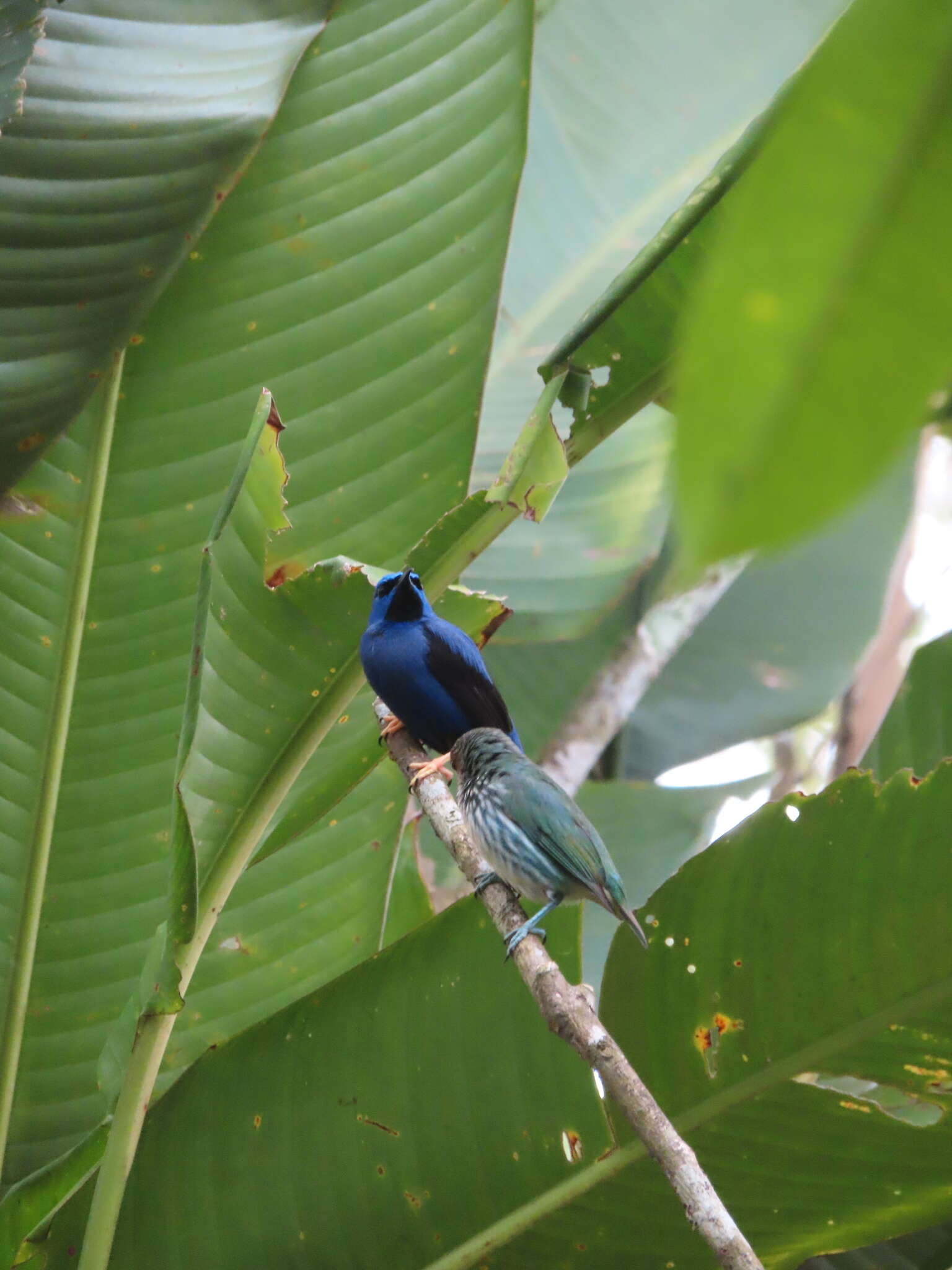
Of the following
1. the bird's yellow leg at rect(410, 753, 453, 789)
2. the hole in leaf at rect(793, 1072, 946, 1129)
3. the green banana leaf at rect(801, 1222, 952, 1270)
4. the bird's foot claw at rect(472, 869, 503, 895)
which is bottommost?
the green banana leaf at rect(801, 1222, 952, 1270)

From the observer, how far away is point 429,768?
2.42 meters

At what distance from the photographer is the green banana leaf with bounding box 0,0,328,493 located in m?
2.28

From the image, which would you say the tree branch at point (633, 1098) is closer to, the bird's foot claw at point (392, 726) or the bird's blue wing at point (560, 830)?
the bird's blue wing at point (560, 830)

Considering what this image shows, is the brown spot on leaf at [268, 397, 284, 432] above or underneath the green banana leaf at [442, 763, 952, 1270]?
above

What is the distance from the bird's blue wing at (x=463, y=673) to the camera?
250 cm

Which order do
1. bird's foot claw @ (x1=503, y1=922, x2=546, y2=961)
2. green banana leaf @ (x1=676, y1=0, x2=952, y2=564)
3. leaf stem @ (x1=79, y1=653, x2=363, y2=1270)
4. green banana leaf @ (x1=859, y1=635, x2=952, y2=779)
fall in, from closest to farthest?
green banana leaf @ (x1=676, y1=0, x2=952, y2=564) < bird's foot claw @ (x1=503, y1=922, x2=546, y2=961) < leaf stem @ (x1=79, y1=653, x2=363, y2=1270) < green banana leaf @ (x1=859, y1=635, x2=952, y2=779)

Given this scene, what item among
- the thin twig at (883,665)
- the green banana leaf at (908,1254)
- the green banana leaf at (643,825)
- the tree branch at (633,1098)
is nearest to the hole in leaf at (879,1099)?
the green banana leaf at (908,1254)

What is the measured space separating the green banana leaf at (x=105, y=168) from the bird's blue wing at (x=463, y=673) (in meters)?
0.88

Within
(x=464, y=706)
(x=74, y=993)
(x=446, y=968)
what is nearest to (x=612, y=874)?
(x=446, y=968)

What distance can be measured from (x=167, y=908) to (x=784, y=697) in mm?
3404

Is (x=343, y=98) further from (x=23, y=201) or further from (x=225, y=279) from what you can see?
(x=23, y=201)

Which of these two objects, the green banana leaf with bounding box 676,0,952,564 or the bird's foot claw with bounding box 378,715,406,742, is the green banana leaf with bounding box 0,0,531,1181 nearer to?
the bird's foot claw with bounding box 378,715,406,742

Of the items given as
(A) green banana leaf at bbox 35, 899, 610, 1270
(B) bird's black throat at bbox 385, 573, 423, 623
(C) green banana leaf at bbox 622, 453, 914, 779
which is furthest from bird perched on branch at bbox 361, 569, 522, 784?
(C) green banana leaf at bbox 622, 453, 914, 779

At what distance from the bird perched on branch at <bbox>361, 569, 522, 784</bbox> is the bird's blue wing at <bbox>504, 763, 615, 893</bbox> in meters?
0.27
